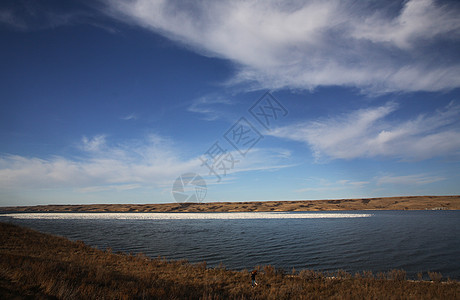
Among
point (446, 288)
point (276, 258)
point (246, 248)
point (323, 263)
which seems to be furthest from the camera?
point (246, 248)

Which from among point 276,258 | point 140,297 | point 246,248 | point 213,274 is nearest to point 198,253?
point 246,248

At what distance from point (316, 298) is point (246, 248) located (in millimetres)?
19229

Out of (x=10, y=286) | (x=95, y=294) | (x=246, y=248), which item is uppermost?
(x=10, y=286)

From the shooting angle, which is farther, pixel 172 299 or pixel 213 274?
pixel 213 274

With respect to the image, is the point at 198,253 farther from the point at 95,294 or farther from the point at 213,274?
the point at 95,294

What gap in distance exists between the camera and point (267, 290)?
13109mm

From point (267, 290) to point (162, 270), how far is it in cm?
835

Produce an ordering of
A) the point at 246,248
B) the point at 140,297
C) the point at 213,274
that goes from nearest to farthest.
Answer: the point at 140,297, the point at 213,274, the point at 246,248

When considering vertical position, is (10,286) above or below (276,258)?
above

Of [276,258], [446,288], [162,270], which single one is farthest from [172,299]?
[276,258]

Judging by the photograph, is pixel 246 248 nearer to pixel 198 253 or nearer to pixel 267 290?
pixel 198 253

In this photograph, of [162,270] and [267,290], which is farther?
[162,270]

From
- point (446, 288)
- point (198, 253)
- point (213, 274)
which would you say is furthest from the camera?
point (198, 253)

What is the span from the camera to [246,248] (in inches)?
1184
